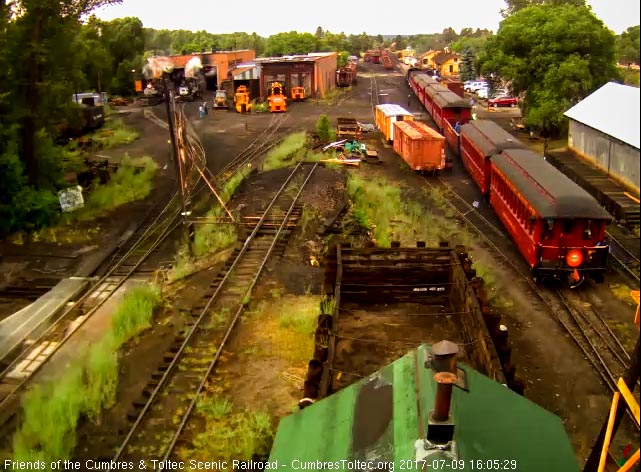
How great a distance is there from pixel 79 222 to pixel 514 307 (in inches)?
612

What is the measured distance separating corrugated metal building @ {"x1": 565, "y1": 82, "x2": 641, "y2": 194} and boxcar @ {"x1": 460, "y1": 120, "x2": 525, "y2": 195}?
3.83 metres

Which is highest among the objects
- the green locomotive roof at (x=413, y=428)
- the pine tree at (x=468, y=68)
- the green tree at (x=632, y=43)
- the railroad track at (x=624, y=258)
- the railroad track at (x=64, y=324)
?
the pine tree at (x=468, y=68)

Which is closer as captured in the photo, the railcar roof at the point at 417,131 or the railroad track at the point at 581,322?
the railroad track at the point at 581,322

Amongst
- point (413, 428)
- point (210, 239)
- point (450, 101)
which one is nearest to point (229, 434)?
point (413, 428)

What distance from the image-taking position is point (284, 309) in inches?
526

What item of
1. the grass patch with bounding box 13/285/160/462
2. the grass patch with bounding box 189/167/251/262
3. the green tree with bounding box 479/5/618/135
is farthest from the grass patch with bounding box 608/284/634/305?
the green tree with bounding box 479/5/618/135

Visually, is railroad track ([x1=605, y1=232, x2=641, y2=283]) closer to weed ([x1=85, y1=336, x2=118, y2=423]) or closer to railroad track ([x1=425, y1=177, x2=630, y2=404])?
railroad track ([x1=425, y1=177, x2=630, y2=404])

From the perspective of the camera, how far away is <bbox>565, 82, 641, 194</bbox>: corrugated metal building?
22.0 meters

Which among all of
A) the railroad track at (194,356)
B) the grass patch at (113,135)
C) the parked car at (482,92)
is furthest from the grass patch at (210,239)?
the parked car at (482,92)

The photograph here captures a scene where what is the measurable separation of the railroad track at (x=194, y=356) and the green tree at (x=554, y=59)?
70.7 ft

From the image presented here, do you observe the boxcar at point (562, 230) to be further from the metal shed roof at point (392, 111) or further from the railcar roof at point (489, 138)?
the metal shed roof at point (392, 111)

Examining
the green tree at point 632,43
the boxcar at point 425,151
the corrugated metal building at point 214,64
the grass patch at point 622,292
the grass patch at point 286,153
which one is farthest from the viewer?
the corrugated metal building at point 214,64

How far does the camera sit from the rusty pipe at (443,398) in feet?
12.6

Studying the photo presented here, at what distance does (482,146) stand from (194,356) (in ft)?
49.8
